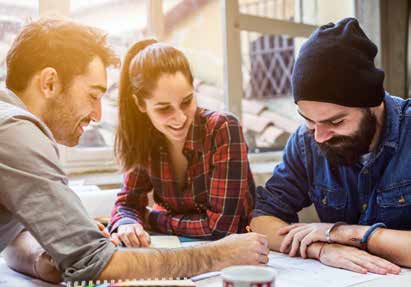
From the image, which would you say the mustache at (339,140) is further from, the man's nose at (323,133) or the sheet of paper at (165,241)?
the sheet of paper at (165,241)

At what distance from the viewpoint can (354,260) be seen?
42.0 inches

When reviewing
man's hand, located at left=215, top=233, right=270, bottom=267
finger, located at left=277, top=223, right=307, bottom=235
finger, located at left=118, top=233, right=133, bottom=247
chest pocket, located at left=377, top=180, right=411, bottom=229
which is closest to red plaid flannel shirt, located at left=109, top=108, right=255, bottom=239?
finger, located at left=118, top=233, right=133, bottom=247

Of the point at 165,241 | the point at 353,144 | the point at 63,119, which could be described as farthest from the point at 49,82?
the point at 353,144

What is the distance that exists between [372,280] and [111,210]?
1.05m

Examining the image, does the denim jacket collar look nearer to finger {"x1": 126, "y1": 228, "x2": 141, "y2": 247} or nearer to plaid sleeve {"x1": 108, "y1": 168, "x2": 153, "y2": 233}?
finger {"x1": 126, "y1": 228, "x2": 141, "y2": 247}

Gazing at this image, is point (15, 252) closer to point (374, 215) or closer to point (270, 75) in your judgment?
point (374, 215)

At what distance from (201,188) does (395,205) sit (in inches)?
25.6

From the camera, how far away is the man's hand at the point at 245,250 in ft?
3.62

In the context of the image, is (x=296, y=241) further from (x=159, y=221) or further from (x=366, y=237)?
(x=159, y=221)

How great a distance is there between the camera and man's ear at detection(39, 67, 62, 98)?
3.84 feet

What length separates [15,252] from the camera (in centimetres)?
118

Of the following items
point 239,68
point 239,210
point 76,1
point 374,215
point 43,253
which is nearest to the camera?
point 43,253

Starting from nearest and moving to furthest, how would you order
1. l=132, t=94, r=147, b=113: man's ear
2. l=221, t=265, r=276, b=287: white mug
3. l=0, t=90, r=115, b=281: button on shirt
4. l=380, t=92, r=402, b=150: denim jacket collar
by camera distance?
l=221, t=265, r=276, b=287: white mug
l=0, t=90, r=115, b=281: button on shirt
l=380, t=92, r=402, b=150: denim jacket collar
l=132, t=94, r=147, b=113: man's ear

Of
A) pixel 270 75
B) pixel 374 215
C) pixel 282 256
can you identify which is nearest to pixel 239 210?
pixel 282 256
